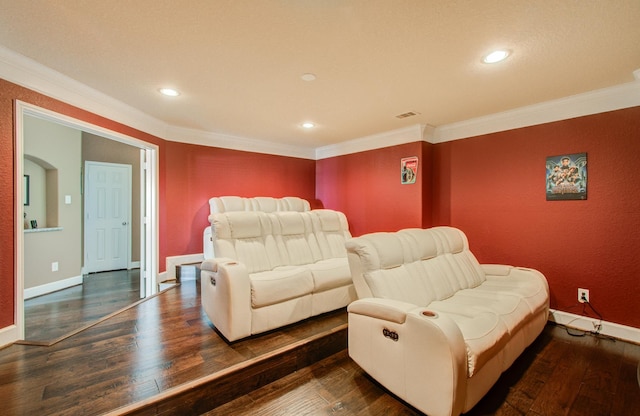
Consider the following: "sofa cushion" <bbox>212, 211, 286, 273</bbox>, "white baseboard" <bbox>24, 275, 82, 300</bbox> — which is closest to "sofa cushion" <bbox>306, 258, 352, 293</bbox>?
"sofa cushion" <bbox>212, 211, 286, 273</bbox>

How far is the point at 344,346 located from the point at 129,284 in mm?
3900

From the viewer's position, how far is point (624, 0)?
1500mm

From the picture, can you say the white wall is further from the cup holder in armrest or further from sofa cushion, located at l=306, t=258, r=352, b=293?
the cup holder in armrest

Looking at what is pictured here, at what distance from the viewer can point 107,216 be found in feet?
17.4

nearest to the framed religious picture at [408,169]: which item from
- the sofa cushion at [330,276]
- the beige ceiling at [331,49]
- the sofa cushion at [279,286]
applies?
the beige ceiling at [331,49]

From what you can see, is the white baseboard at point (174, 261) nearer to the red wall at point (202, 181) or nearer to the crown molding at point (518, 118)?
the red wall at point (202, 181)

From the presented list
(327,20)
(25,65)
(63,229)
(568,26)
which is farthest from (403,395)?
(63,229)

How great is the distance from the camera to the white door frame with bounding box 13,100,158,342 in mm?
2201

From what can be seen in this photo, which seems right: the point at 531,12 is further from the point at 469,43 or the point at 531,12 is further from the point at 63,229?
the point at 63,229

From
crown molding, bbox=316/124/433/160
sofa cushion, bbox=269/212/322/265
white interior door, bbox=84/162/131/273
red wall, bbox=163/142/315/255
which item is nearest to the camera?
sofa cushion, bbox=269/212/322/265

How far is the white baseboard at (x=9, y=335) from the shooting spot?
2.09 m

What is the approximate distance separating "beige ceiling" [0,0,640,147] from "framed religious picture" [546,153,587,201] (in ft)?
2.21

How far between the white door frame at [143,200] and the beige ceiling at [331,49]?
397 mm

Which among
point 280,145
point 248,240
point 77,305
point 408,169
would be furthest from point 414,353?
point 280,145
